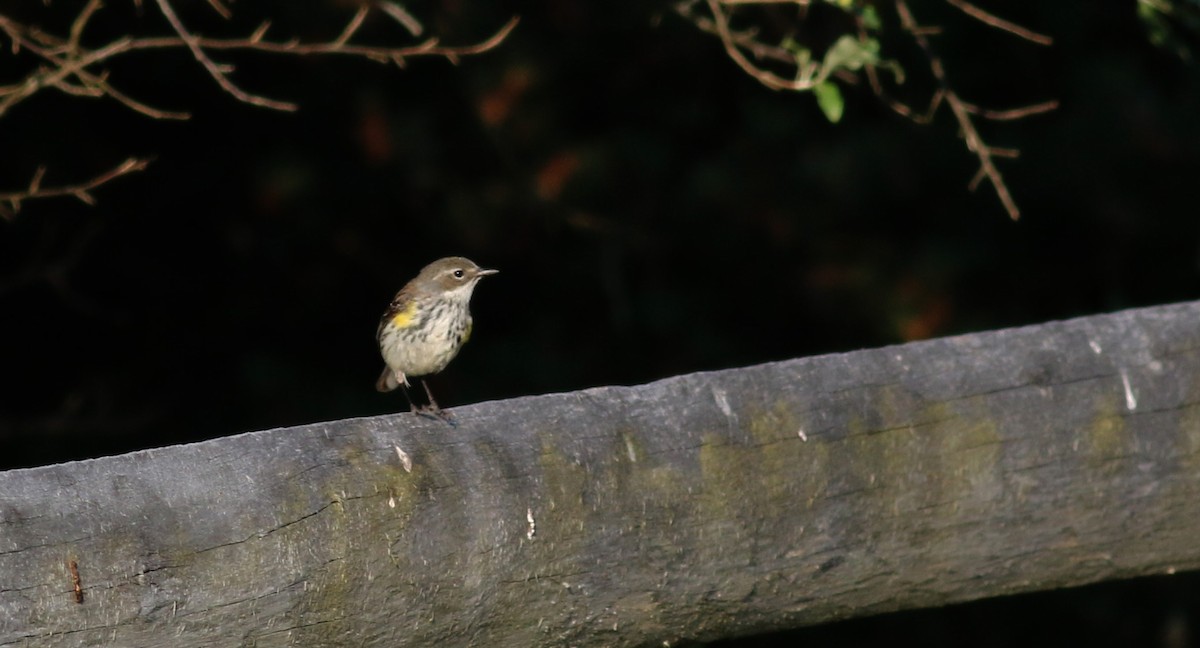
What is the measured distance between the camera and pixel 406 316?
440 centimetres

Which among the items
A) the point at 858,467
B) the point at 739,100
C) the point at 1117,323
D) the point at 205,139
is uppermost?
the point at 205,139

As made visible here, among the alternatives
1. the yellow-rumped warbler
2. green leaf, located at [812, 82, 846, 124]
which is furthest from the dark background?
green leaf, located at [812, 82, 846, 124]

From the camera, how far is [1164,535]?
9.42 feet

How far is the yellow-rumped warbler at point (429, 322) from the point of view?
4316mm

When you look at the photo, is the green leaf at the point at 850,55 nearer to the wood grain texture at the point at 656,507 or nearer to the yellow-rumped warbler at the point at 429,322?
the wood grain texture at the point at 656,507

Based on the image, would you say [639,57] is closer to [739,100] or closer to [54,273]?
[739,100]

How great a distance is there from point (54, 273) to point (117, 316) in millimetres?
1101

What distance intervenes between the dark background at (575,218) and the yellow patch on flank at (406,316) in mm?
1535

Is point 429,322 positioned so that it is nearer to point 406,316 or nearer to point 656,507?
point 406,316

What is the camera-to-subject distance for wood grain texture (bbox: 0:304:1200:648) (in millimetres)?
2043

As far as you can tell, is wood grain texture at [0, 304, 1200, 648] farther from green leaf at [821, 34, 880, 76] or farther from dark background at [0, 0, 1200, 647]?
dark background at [0, 0, 1200, 647]

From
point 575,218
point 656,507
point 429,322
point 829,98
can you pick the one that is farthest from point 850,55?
point 575,218

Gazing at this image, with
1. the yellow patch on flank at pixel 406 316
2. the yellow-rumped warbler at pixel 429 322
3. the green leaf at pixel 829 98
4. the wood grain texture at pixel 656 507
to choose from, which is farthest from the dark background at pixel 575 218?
the wood grain texture at pixel 656 507

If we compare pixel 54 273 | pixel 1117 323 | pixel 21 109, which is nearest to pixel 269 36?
pixel 21 109
